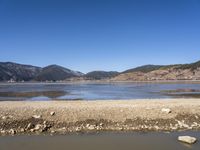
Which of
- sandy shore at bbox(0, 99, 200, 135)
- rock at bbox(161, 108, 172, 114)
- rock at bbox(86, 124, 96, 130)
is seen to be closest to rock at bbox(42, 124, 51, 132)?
sandy shore at bbox(0, 99, 200, 135)

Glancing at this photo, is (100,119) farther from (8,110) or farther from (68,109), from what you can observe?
(8,110)

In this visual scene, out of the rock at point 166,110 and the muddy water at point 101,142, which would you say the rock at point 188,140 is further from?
the rock at point 166,110

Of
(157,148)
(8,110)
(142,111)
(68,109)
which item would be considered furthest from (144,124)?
(8,110)

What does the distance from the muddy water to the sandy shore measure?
144cm

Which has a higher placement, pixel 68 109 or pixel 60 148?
pixel 68 109

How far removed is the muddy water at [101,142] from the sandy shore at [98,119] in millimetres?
1444

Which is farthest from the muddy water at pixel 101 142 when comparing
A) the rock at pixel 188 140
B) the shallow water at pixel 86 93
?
the shallow water at pixel 86 93

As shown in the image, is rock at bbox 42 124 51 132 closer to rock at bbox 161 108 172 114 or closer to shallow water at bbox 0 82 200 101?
rock at bbox 161 108 172 114

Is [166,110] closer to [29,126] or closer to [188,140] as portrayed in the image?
[188,140]

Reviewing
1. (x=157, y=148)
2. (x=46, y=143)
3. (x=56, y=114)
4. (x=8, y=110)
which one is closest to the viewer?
(x=157, y=148)

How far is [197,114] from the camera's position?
853 inches

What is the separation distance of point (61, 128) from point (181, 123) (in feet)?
30.4

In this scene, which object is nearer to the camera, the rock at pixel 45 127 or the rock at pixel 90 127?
the rock at pixel 45 127

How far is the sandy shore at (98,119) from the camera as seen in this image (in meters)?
19.1
